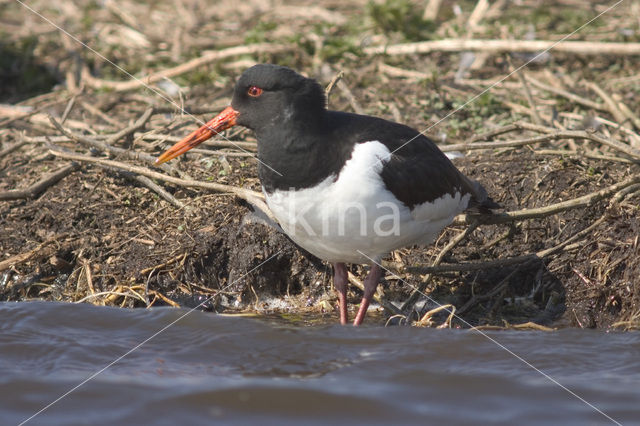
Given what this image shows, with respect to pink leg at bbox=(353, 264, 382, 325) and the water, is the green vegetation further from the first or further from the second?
the water

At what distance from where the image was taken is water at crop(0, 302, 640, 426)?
3.47 m

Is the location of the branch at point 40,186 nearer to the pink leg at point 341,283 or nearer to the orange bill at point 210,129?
the orange bill at point 210,129

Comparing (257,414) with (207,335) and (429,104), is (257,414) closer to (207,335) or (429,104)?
(207,335)

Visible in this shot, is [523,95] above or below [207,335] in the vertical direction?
above

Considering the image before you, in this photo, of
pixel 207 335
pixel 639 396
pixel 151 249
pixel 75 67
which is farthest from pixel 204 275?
pixel 75 67

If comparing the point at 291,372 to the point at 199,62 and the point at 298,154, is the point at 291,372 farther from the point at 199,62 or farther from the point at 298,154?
the point at 199,62

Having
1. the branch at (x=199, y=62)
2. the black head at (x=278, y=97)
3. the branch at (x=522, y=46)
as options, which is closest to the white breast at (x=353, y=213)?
the black head at (x=278, y=97)

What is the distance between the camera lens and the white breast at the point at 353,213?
4.20 metres

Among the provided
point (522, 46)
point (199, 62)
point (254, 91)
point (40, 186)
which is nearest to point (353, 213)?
point (254, 91)

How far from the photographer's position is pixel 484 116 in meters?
7.05

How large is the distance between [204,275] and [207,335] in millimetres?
1047

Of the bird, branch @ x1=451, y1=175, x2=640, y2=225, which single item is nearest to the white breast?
the bird

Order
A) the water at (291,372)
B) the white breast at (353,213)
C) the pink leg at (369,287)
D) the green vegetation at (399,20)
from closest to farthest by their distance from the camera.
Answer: the water at (291,372)
the white breast at (353,213)
the pink leg at (369,287)
the green vegetation at (399,20)

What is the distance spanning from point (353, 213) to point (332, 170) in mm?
253
